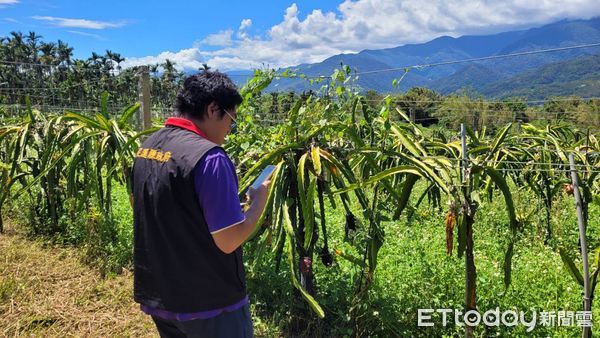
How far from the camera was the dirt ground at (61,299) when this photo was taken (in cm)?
301

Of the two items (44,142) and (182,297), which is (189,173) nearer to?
(182,297)

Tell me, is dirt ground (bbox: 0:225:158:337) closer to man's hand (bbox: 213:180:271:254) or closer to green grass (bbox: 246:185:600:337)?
green grass (bbox: 246:185:600:337)

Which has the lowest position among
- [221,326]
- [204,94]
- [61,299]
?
[61,299]

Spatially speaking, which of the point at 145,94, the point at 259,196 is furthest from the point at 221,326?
the point at 145,94

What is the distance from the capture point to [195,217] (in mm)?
1668

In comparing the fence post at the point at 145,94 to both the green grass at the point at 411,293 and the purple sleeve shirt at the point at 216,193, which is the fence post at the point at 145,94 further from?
the purple sleeve shirt at the point at 216,193

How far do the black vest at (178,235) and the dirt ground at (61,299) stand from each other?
4.54ft

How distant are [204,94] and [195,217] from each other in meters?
0.45

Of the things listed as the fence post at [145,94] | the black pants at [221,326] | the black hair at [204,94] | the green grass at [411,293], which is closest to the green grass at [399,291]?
the green grass at [411,293]

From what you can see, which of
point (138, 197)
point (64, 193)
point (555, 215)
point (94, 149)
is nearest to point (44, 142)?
point (64, 193)

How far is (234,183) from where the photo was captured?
1646 mm

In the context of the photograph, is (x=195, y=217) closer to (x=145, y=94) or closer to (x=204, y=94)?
(x=204, y=94)

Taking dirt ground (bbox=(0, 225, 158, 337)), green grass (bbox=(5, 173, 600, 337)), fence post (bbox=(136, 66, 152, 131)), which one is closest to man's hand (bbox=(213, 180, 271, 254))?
green grass (bbox=(5, 173, 600, 337))

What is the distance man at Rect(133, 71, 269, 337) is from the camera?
5.26ft
